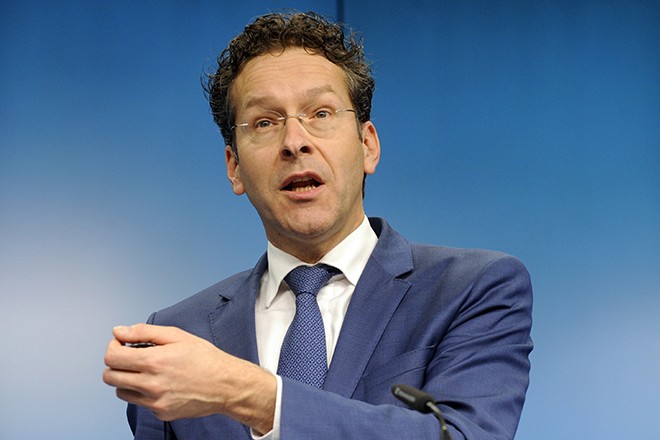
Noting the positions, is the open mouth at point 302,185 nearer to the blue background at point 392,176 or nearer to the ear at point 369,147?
the ear at point 369,147

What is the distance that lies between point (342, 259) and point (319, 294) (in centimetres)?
8

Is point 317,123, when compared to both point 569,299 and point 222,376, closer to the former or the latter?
point 222,376

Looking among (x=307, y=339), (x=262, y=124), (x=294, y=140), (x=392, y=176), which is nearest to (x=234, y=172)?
(x=262, y=124)

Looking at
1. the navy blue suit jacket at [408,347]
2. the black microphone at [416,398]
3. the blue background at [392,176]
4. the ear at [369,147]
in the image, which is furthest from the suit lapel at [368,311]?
the blue background at [392,176]

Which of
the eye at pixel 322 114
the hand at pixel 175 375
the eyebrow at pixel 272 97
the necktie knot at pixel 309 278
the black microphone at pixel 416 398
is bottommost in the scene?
the black microphone at pixel 416 398

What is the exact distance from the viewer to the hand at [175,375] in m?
1.07

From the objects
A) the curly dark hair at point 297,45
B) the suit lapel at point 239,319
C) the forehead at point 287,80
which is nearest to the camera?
the suit lapel at point 239,319

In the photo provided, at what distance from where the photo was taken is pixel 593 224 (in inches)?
128

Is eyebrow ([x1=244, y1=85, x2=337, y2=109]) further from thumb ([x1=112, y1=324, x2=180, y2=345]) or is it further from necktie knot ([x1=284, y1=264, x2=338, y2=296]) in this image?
thumb ([x1=112, y1=324, x2=180, y2=345])

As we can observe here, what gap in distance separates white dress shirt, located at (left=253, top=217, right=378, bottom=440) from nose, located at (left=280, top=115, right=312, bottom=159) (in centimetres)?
20

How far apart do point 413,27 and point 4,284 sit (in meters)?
1.66

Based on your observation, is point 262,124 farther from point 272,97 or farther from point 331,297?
point 331,297

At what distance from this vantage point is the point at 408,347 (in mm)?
1562

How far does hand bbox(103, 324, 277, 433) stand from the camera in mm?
1068
